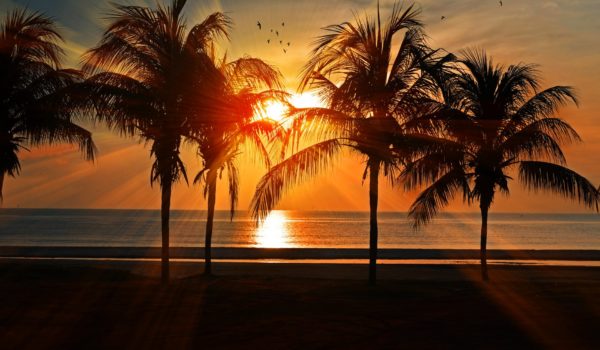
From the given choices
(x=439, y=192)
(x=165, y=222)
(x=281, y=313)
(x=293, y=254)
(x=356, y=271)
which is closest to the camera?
(x=281, y=313)

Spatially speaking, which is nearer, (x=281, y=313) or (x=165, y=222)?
(x=281, y=313)

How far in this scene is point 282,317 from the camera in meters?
13.9

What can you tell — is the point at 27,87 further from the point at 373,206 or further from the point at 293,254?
the point at 293,254

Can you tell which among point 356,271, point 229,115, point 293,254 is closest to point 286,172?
point 229,115

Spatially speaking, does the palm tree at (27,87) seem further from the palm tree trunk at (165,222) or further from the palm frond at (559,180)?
the palm frond at (559,180)

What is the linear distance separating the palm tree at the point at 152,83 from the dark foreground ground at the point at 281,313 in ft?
10.4

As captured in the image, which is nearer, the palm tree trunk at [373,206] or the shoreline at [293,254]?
the palm tree trunk at [373,206]

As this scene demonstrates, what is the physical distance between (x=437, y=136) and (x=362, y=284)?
16.5 feet

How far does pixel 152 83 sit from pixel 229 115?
237 centimetres

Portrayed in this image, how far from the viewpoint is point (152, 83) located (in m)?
18.7

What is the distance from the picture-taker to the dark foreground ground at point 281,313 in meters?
11.6

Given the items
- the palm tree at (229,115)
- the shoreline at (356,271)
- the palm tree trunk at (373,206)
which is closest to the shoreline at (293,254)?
the shoreline at (356,271)

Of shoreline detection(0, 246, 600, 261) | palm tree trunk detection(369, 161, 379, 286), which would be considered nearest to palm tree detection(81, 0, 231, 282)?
palm tree trunk detection(369, 161, 379, 286)

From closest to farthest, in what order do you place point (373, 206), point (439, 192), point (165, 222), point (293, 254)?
point (165, 222) → point (373, 206) → point (439, 192) → point (293, 254)
